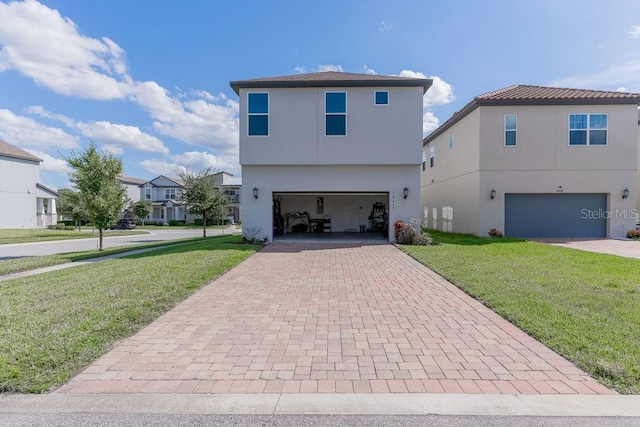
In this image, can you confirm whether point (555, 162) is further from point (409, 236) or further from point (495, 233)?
point (409, 236)

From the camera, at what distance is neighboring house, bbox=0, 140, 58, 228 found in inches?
1166

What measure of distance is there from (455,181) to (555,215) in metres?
5.08

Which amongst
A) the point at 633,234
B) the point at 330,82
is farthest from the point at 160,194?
the point at 633,234

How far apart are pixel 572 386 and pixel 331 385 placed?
241cm

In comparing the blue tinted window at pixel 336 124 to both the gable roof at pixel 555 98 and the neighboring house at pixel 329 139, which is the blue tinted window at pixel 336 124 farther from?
the gable roof at pixel 555 98

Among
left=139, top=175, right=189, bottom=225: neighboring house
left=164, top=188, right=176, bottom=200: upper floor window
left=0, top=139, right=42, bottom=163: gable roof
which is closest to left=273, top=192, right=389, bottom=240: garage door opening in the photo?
left=0, top=139, right=42, bottom=163: gable roof

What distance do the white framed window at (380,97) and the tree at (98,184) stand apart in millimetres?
12101

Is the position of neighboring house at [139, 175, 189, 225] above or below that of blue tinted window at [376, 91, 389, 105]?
below

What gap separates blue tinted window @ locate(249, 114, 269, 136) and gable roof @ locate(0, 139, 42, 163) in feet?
97.2

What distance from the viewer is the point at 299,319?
198 inches

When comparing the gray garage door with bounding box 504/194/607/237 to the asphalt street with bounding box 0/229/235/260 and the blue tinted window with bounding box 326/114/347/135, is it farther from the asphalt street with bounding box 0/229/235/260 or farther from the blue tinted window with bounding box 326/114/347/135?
the asphalt street with bounding box 0/229/235/260

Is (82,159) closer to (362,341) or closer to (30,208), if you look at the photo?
(362,341)

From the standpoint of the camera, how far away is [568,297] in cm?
579

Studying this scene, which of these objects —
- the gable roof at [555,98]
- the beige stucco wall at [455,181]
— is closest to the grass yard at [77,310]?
the beige stucco wall at [455,181]
